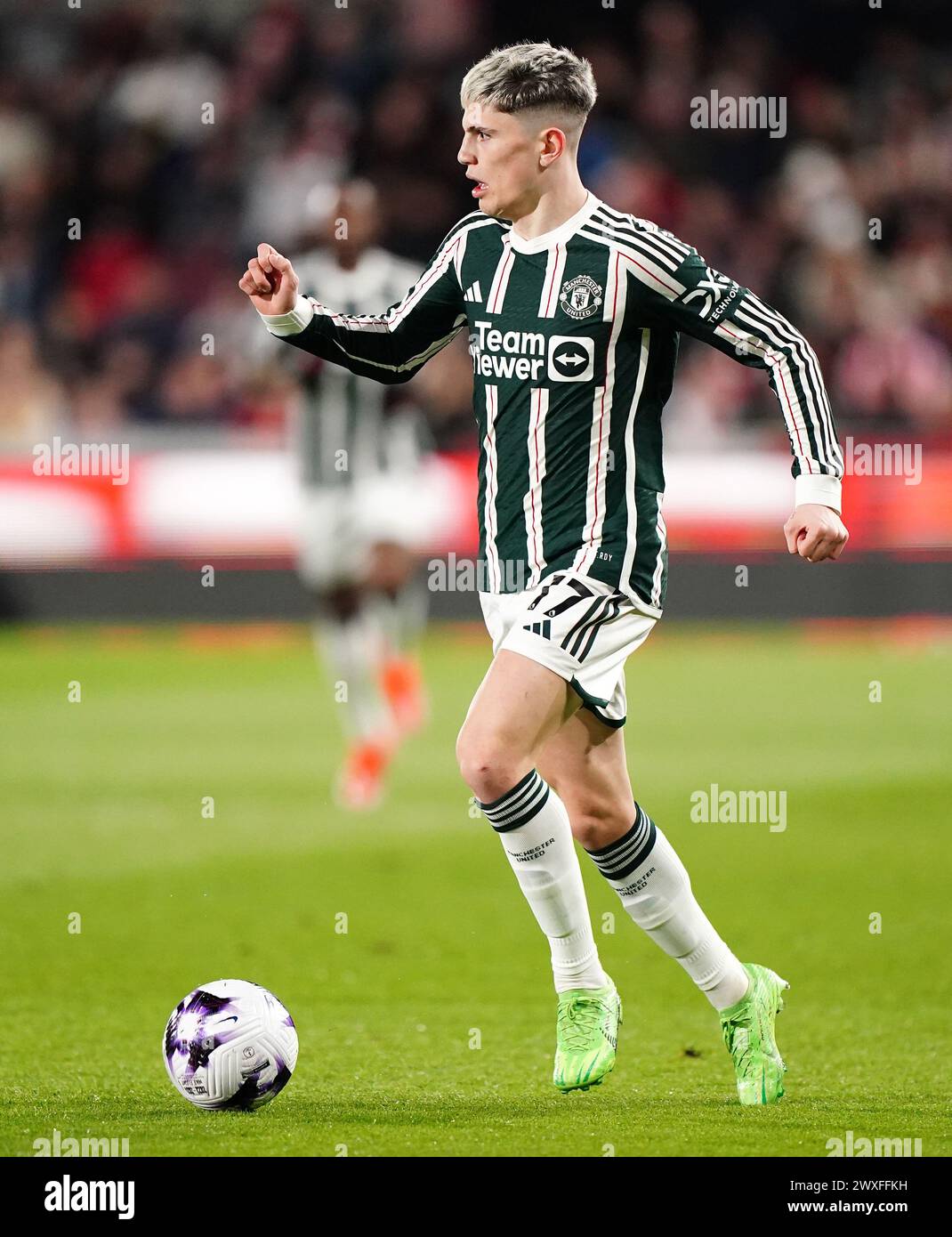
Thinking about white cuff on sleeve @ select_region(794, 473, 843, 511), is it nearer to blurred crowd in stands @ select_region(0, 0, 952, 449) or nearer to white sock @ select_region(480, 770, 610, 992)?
white sock @ select_region(480, 770, 610, 992)

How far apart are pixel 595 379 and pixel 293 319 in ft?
2.39

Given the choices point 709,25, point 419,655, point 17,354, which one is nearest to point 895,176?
point 709,25

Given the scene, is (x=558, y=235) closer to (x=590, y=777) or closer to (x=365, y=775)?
(x=590, y=777)

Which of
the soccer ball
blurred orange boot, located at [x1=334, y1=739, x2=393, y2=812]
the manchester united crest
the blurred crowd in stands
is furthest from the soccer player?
the blurred crowd in stands

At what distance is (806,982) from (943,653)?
309 inches

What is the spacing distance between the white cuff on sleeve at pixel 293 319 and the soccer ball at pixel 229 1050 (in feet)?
5.08

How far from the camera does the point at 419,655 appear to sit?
548 inches

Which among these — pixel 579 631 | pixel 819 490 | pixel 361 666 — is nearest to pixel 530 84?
pixel 819 490

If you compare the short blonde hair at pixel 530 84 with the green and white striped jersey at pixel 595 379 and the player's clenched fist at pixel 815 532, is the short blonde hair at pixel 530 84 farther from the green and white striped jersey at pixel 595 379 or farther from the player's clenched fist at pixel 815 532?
the player's clenched fist at pixel 815 532

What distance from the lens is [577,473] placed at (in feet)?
14.6

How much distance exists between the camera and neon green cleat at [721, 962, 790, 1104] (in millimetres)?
4426

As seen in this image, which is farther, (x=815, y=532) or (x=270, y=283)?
(x=270, y=283)

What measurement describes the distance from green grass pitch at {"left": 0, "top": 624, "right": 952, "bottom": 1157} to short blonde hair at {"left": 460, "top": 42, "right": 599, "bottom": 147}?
2245 mm

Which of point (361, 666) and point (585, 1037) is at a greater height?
point (361, 666)
